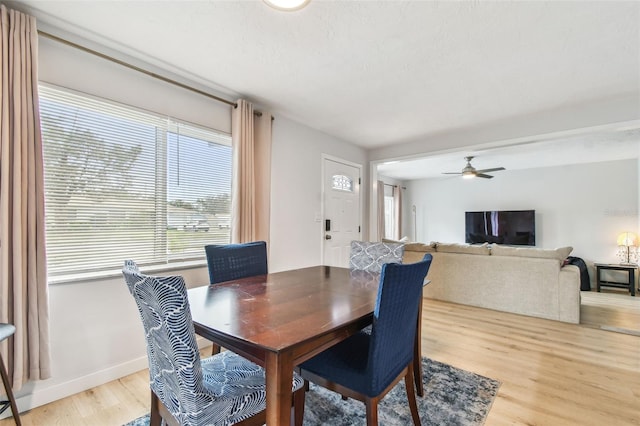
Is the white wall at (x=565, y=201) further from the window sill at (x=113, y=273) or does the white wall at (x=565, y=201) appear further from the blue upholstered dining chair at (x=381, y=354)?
the window sill at (x=113, y=273)

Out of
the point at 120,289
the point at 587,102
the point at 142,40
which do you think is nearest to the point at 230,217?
the point at 120,289

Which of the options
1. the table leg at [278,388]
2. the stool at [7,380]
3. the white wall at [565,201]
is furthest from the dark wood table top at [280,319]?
the white wall at [565,201]

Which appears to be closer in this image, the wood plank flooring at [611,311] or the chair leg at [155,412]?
the chair leg at [155,412]

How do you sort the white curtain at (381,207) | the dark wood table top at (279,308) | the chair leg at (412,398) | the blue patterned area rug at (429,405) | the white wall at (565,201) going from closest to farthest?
the dark wood table top at (279,308), the chair leg at (412,398), the blue patterned area rug at (429,405), the white wall at (565,201), the white curtain at (381,207)

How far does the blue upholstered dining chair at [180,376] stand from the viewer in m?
0.96

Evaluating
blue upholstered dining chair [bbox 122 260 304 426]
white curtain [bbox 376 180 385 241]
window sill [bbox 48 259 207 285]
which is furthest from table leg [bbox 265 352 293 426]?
white curtain [bbox 376 180 385 241]

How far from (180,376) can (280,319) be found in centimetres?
40

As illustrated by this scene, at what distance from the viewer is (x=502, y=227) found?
20.8 feet

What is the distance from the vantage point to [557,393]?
195cm

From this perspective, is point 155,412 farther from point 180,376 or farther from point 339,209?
point 339,209

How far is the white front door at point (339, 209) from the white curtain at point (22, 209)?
2.82 m

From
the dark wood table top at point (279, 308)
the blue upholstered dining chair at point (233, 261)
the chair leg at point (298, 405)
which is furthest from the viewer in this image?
the blue upholstered dining chair at point (233, 261)

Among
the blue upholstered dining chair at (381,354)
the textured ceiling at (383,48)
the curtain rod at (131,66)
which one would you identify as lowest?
the blue upholstered dining chair at (381,354)

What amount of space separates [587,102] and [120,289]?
4.52 m
